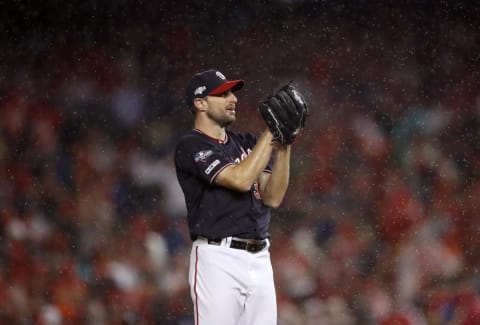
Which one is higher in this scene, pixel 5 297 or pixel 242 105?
pixel 242 105

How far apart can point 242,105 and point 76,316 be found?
144 centimetres

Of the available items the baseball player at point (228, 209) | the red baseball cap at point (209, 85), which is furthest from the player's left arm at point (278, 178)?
the red baseball cap at point (209, 85)

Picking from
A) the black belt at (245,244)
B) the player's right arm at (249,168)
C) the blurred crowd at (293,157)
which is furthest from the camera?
the blurred crowd at (293,157)

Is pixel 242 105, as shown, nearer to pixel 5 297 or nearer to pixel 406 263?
pixel 406 263

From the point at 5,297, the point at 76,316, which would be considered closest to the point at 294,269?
the point at 76,316

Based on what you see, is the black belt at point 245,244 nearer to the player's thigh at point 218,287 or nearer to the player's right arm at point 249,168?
the player's thigh at point 218,287

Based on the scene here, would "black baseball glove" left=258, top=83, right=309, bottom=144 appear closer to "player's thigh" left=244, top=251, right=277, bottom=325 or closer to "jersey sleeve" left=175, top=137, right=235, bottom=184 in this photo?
"jersey sleeve" left=175, top=137, right=235, bottom=184

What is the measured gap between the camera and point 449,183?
405 cm

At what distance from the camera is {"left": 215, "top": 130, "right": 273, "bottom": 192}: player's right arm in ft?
7.58

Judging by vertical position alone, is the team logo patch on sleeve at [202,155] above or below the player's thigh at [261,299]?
above

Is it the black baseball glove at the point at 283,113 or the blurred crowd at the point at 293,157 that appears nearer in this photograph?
the black baseball glove at the point at 283,113

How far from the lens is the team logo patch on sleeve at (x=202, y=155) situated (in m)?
2.40

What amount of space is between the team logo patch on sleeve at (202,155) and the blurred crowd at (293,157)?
168 centimetres

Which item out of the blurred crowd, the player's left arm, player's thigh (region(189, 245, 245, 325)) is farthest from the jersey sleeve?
the blurred crowd
